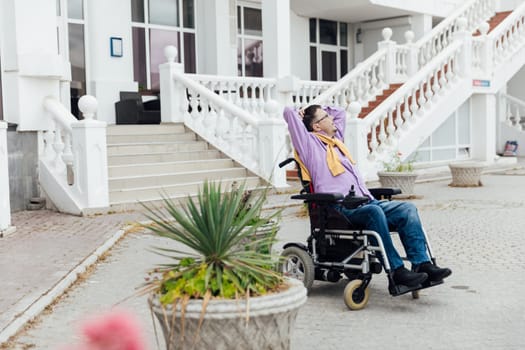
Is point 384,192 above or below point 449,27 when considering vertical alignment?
below

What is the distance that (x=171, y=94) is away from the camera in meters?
14.4

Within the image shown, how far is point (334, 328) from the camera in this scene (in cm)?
481

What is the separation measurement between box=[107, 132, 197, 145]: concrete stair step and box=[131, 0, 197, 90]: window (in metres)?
3.51

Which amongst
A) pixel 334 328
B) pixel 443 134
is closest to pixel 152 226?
pixel 334 328

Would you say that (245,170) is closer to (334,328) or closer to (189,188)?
(189,188)

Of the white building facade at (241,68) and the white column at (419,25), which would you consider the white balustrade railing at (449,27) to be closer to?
the white building facade at (241,68)

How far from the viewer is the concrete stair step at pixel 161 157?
480 inches

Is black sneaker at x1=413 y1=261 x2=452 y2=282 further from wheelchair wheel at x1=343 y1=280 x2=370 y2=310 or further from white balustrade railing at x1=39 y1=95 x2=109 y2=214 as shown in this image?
white balustrade railing at x1=39 y1=95 x2=109 y2=214

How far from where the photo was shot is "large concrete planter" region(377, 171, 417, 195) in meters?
12.3

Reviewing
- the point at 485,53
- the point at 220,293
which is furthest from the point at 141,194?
the point at 485,53

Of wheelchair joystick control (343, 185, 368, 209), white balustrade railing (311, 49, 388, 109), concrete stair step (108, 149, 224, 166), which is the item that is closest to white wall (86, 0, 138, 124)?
concrete stair step (108, 149, 224, 166)

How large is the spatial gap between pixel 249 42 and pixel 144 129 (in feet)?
22.4

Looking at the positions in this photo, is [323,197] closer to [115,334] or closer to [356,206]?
[356,206]

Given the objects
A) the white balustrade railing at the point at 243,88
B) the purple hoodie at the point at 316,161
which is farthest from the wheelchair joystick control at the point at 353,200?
the white balustrade railing at the point at 243,88
